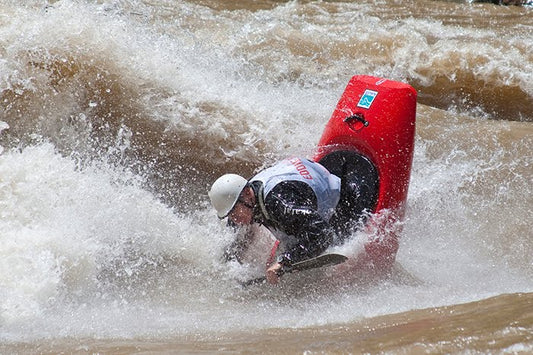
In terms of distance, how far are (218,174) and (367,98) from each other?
1.25 metres

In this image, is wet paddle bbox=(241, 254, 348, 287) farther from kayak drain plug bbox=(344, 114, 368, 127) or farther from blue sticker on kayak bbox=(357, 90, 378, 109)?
blue sticker on kayak bbox=(357, 90, 378, 109)

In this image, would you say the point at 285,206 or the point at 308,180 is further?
the point at 308,180

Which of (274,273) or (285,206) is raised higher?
(285,206)

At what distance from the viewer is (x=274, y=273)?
3238 millimetres

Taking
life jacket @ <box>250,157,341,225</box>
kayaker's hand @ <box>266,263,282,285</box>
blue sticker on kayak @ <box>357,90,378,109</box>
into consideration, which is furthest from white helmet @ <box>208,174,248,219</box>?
blue sticker on kayak @ <box>357,90,378,109</box>

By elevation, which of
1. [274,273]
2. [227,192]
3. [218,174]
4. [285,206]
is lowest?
[274,273]

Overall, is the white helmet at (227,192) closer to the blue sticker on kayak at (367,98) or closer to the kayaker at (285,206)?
the kayaker at (285,206)

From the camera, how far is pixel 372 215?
3.58 meters

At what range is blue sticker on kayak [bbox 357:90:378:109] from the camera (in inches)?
159

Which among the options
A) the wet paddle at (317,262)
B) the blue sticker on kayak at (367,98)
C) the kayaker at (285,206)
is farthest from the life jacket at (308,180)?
the blue sticker on kayak at (367,98)

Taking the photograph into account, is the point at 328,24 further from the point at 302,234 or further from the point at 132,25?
the point at 302,234

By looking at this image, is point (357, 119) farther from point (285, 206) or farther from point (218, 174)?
point (218, 174)

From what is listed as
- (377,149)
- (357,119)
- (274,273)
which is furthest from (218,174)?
(274,273)

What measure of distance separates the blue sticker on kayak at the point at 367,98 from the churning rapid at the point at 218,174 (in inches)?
22.5
